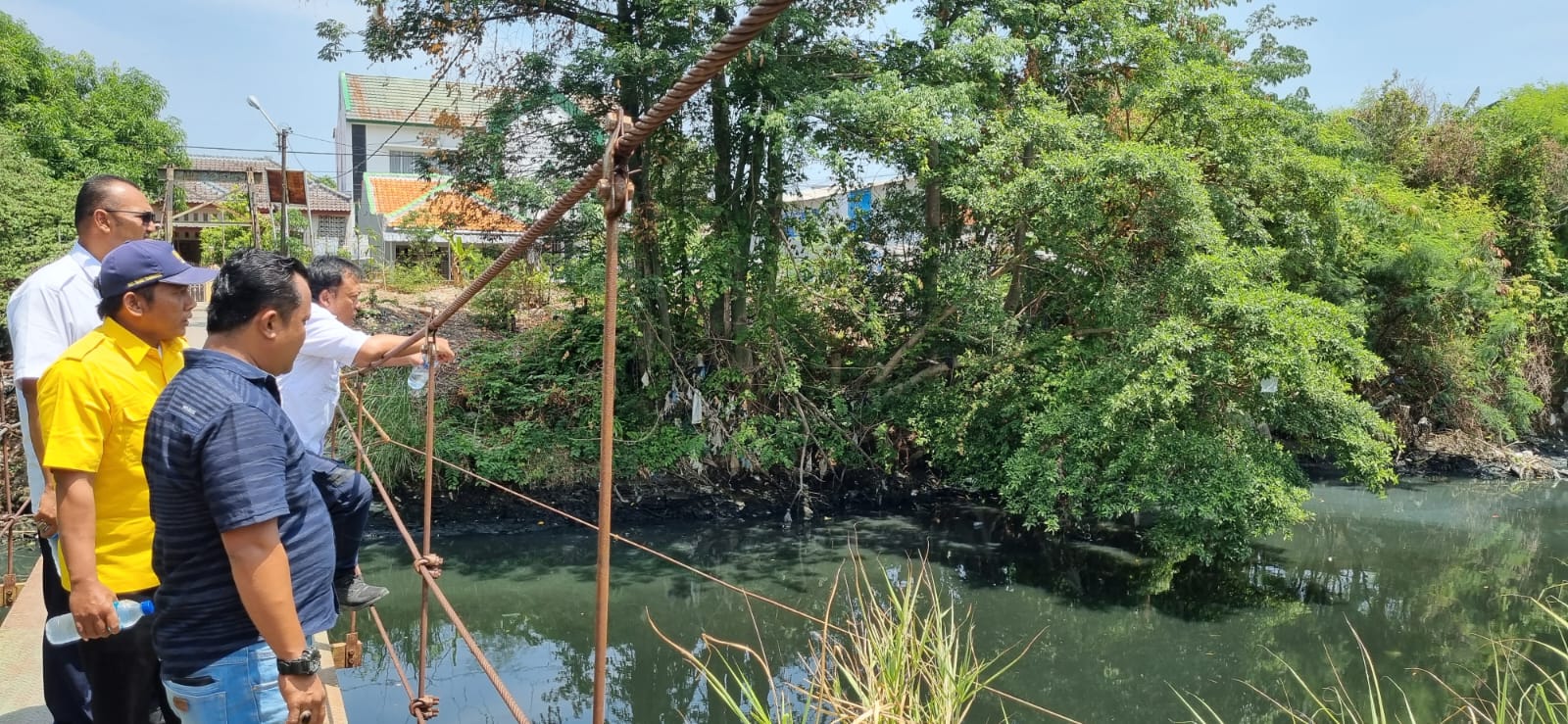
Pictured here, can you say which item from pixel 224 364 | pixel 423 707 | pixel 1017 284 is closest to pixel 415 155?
pixel 1017 284

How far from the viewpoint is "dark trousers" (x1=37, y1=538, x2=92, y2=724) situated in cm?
196

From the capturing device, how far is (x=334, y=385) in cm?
237

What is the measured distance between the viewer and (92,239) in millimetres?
2080

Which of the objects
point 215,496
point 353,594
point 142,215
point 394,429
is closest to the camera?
point 215,496

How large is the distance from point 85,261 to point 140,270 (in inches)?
22.6

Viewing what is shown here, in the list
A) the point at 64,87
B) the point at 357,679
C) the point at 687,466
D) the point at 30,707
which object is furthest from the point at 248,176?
the point at 30,707

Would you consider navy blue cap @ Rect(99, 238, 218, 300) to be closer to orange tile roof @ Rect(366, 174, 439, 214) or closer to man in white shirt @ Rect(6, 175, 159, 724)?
man in white shirt @ Rect(6, 175, 159, 724)

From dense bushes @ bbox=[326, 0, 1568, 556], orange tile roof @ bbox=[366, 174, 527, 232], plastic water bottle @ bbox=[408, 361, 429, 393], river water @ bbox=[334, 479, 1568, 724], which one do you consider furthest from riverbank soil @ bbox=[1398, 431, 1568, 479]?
plastic water bottle @ bbox=[408, 361, 429, 393]

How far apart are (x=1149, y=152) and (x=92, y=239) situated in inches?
252

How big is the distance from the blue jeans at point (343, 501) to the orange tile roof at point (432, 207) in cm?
624

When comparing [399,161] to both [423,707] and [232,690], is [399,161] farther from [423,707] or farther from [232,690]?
[232,690]

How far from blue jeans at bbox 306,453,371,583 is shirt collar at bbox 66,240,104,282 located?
0.57 meters

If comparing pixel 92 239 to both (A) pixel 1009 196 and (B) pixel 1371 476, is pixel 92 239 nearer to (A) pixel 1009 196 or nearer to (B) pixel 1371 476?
(A) pixel 1009 196

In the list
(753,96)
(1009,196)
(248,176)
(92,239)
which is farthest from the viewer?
(248,176)
